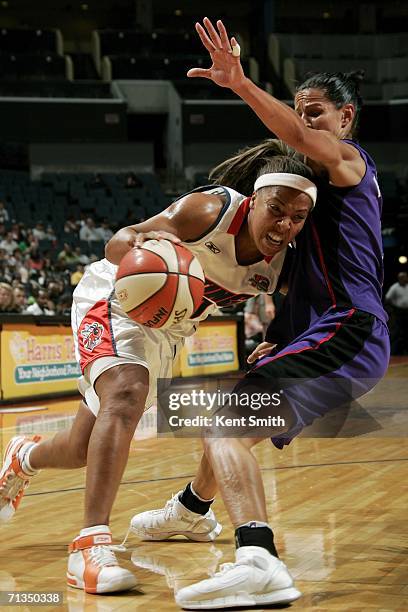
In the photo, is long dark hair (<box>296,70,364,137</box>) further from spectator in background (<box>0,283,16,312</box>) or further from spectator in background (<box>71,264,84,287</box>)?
spectator in background (<box>71,264,84,287</box>)

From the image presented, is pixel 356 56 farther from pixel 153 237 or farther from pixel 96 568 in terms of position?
pixel 96 568

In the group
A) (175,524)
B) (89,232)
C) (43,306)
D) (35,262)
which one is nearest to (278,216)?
(175,524)

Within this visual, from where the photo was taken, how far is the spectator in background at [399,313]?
60.2 ft

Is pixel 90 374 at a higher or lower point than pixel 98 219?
lower

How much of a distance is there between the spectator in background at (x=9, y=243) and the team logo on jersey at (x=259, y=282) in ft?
45.1

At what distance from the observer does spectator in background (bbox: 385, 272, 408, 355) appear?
18.3m

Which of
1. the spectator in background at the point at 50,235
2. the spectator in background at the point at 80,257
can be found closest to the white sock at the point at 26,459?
the spectator in background at the point at 80,257

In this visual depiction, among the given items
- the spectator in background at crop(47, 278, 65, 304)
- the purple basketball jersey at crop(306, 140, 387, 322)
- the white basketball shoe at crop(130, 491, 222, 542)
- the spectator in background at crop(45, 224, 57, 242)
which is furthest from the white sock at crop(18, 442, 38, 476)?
the spectator in background at crop(45, 224, 57, 242)

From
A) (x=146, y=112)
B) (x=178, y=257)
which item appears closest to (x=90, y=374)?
(x=178, y=257)

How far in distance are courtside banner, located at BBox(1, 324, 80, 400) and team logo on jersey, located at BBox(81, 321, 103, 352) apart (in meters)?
6.41

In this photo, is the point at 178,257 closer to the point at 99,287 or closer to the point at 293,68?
the point at 99,287

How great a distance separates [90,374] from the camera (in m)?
3.52

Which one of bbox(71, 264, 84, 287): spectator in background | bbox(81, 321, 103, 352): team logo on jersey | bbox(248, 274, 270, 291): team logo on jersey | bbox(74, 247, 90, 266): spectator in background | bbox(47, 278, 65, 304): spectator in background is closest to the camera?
bbox(81, 321, 103, 352): team logo on jersey

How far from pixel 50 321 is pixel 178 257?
25.0ft
